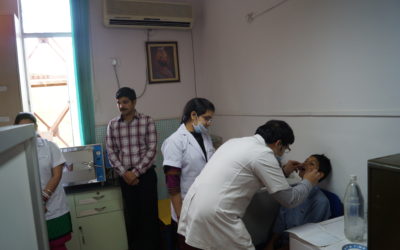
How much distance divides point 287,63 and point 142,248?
2.02 meters

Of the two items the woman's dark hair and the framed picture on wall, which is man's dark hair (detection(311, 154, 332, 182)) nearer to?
the woman's dark hair

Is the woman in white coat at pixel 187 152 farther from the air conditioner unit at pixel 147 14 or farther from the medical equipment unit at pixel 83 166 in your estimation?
the air conditioner unit at pixel 147 14

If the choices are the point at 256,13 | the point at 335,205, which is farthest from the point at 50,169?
the point at 256,13

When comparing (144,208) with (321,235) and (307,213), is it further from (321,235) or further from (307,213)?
(321,235)

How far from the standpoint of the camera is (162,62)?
3367 mm

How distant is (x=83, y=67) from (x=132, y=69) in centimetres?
54

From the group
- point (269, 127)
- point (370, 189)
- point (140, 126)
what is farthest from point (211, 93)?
point (370, 189)

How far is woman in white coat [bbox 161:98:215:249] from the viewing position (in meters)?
1.53

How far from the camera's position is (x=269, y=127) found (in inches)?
52.1

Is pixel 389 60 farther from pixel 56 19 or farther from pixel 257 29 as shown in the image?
pixel 56 19

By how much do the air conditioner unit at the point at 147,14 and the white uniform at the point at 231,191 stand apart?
93.2 inches

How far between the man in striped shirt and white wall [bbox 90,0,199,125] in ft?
2.71

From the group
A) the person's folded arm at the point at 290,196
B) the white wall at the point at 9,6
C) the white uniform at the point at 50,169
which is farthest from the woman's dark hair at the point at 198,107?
the white wall at the point at 9,6

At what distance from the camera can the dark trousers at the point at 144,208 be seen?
2.46 meters
